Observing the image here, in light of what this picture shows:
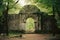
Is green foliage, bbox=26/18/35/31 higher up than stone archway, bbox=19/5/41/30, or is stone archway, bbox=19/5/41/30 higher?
stone archway, bbox=19/5/41/30

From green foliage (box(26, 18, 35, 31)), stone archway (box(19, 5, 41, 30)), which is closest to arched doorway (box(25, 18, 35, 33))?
green foliage (box(26, 18, 35, 31))

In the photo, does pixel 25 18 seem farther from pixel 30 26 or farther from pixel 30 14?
pixel 30 26

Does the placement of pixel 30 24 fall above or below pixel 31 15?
below

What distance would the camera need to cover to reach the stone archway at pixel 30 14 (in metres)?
25.5

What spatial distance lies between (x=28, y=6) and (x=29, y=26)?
Answer: 8.01ft

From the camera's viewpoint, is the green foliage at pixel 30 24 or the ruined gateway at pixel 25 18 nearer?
the ruined gateway at pixel 25 18

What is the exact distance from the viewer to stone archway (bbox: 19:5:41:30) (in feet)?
83.8

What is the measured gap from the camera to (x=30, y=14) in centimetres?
2573

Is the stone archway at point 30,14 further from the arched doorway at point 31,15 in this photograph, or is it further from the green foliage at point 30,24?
the green foliage at point 30,24

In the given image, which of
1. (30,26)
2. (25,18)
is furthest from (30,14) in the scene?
(30,26)

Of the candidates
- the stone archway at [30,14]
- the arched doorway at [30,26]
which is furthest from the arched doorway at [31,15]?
the arched doorway at [30,26]

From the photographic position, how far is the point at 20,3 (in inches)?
1043

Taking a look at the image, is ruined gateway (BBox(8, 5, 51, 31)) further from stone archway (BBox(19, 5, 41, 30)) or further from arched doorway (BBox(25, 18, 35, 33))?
arched doorway (BBox(25, 18, 35, 33))

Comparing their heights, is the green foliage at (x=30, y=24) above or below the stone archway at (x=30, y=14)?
below
